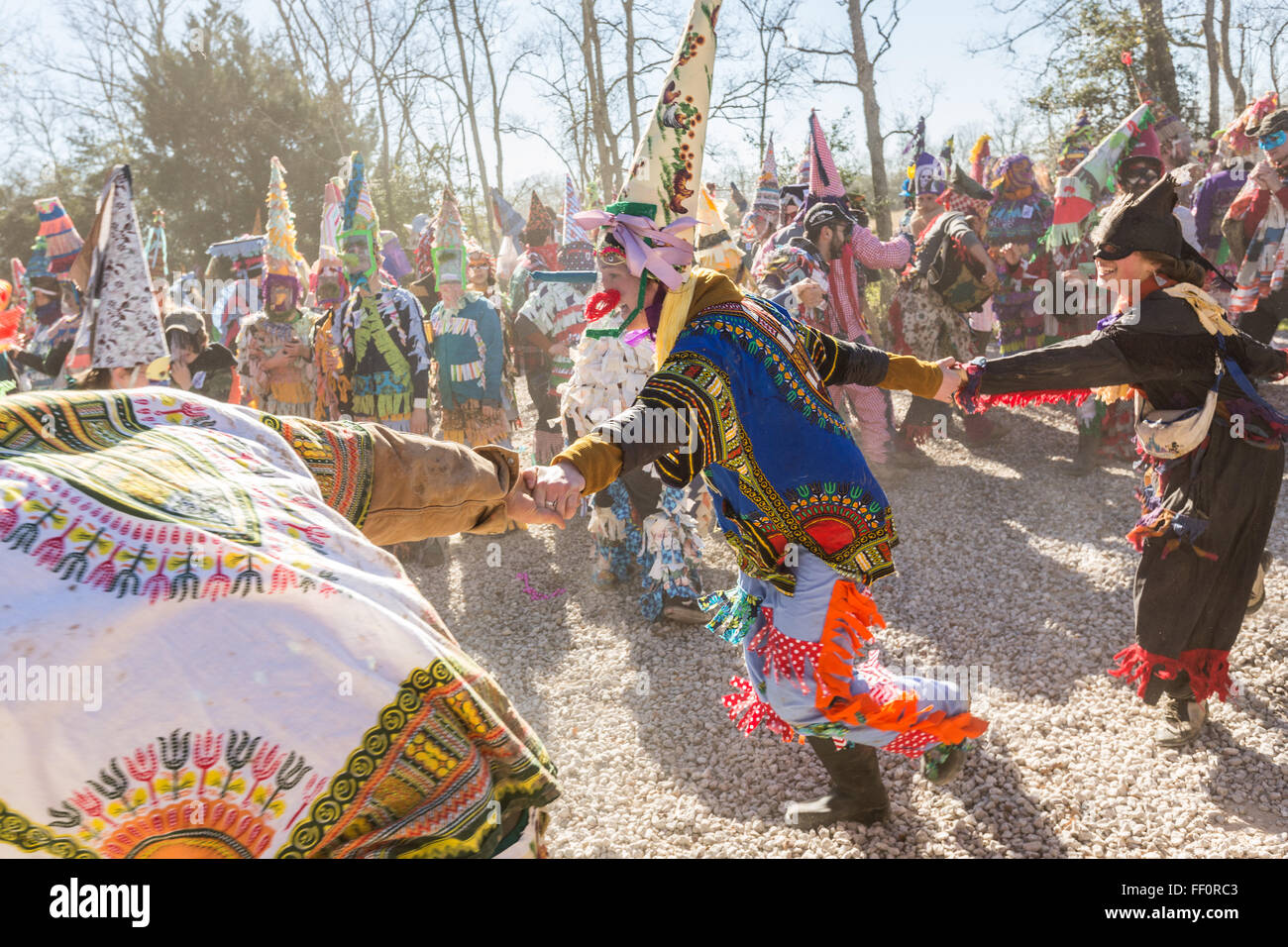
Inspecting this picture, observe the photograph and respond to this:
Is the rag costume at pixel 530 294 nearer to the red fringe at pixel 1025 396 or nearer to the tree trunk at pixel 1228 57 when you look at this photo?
the red fringe at pixel 1025 396

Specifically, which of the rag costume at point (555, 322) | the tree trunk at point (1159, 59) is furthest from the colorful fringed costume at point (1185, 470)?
the tree trunk at point (1159, 59)

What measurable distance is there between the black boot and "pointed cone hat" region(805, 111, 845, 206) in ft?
18.4

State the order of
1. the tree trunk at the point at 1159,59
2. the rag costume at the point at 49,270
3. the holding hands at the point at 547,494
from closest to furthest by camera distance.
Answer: the holding hands at the point at 547,494 → the rag costume at the point at 49,270 → the tree trunk at the point at 1159,59

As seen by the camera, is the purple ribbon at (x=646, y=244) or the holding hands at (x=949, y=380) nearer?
the purple ribbon at (x=646, y=244)

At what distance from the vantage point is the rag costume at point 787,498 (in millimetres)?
2574

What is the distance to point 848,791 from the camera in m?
3.13

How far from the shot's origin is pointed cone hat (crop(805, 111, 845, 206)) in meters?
7.46

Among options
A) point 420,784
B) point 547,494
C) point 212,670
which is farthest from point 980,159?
point 212,670

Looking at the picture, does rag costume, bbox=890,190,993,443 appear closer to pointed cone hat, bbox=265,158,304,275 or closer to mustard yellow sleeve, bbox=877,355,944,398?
mustard yellow sleeve, bbox=877,355,944,398

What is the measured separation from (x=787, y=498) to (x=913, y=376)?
2.77ft

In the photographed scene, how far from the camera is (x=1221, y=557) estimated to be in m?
3.38

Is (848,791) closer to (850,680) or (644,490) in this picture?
(850,680)

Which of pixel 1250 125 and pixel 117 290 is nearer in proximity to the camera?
pixel 117 290

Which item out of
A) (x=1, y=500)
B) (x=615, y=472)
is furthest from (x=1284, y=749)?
(x=1, y=500)
